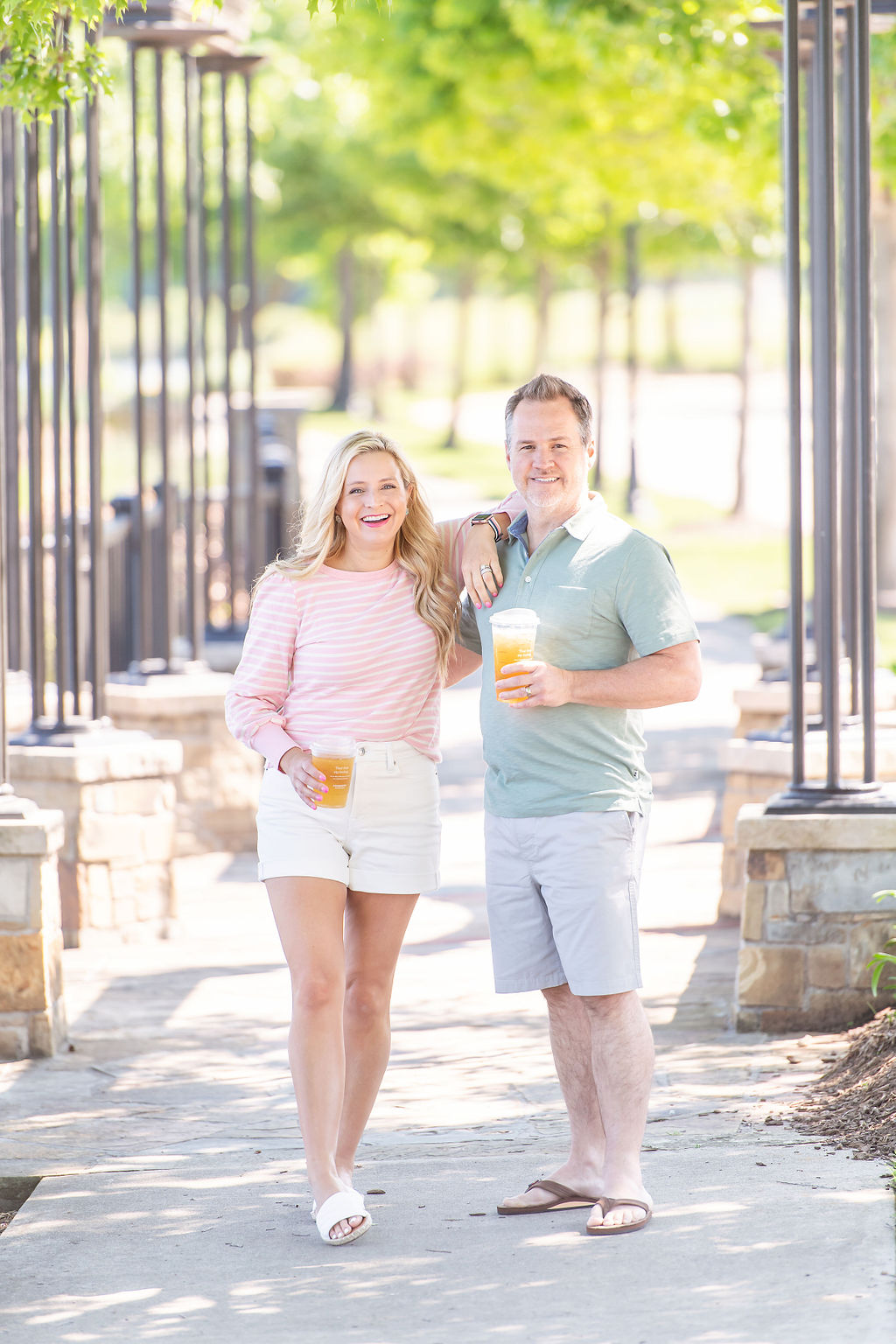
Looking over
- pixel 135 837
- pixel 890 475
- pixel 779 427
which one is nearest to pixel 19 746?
pixel 135 837

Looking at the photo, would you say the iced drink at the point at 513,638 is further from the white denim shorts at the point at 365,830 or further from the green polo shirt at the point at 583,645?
the white denim shorts at the point at 365,830

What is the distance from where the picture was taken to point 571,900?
3811mm

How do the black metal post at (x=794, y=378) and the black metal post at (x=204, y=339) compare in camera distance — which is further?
the black metal post at (x=204, y=339)

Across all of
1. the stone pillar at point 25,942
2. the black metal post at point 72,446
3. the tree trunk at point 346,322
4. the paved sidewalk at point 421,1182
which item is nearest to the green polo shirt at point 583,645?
the paved sidewalk at point 421,1182

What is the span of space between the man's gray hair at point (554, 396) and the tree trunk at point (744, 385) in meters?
18.7

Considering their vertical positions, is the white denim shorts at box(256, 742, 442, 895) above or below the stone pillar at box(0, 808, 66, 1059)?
above

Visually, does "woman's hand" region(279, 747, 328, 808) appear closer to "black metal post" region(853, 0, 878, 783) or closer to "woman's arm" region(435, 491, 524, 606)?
"woman's arm" region(435, 491, 524, 606)

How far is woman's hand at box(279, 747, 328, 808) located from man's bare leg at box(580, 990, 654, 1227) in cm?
75

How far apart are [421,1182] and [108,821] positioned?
9.88 feet

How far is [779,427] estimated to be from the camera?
34844 mm

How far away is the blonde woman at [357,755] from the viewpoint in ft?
12.6

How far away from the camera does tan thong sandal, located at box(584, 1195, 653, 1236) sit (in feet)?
12.4

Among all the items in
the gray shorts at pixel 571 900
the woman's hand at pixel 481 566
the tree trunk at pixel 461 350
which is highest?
the tree trunk at pixel 461 350

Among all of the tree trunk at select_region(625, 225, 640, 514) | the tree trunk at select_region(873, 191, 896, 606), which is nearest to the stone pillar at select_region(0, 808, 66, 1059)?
the tree trunk at select_region(873, 191, 896, 606)
